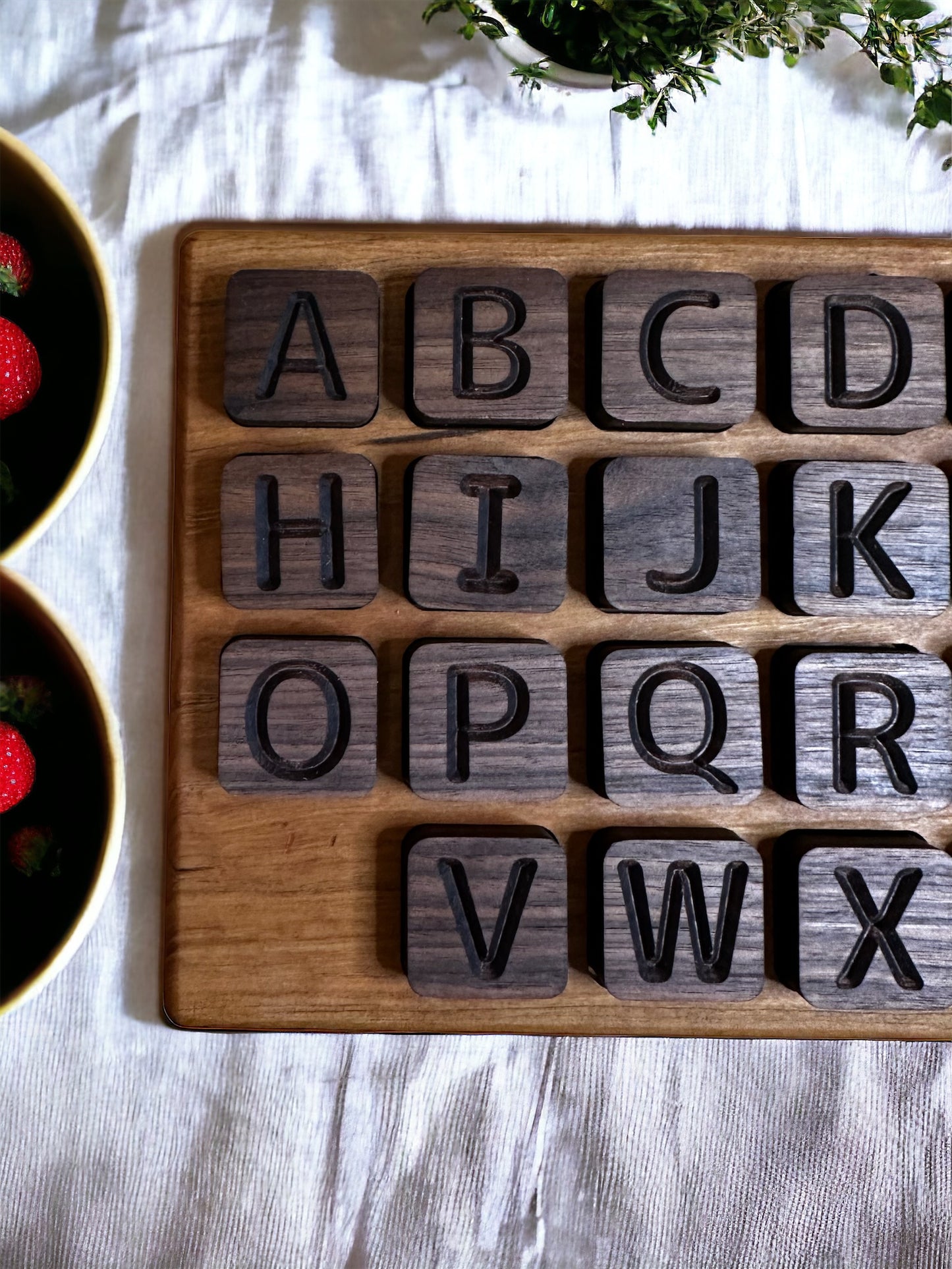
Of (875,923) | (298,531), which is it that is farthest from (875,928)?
(298,531)

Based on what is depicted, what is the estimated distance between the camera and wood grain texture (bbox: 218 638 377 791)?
1.91 feet

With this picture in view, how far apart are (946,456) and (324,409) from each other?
42cm

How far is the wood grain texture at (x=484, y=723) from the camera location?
0.58m

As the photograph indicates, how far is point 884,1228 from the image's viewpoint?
643 mm

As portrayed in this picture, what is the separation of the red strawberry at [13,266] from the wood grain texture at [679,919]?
19.3 inches

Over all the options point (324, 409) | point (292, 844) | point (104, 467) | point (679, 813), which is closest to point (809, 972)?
point (679, 813)

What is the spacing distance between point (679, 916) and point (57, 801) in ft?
1.30

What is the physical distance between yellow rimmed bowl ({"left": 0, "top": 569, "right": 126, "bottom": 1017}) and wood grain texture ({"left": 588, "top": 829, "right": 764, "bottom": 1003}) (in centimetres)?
30

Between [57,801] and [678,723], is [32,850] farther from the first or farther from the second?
[678,723]

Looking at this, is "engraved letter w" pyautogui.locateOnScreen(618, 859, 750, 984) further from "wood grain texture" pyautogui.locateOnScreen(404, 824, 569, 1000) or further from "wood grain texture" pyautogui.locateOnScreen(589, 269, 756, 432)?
"wood grain texture" pyautogui.locateOnScreen(589, 269, 756, 432)

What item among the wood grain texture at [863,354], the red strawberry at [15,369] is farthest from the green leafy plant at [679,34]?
the red strawberry at [15,369]

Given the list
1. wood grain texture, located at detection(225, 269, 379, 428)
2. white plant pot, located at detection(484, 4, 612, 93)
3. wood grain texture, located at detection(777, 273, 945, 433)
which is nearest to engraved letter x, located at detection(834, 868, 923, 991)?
wood grain texture, located at detection(777, 273, 945, 433)

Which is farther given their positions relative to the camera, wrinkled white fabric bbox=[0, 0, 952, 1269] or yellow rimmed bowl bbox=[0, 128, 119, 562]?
wrinkled white fabric bbox=[0, 0, 952, 1269]

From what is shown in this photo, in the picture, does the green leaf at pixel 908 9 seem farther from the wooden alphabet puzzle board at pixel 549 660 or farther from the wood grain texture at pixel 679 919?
the wood grain texture at pixel 679 919
